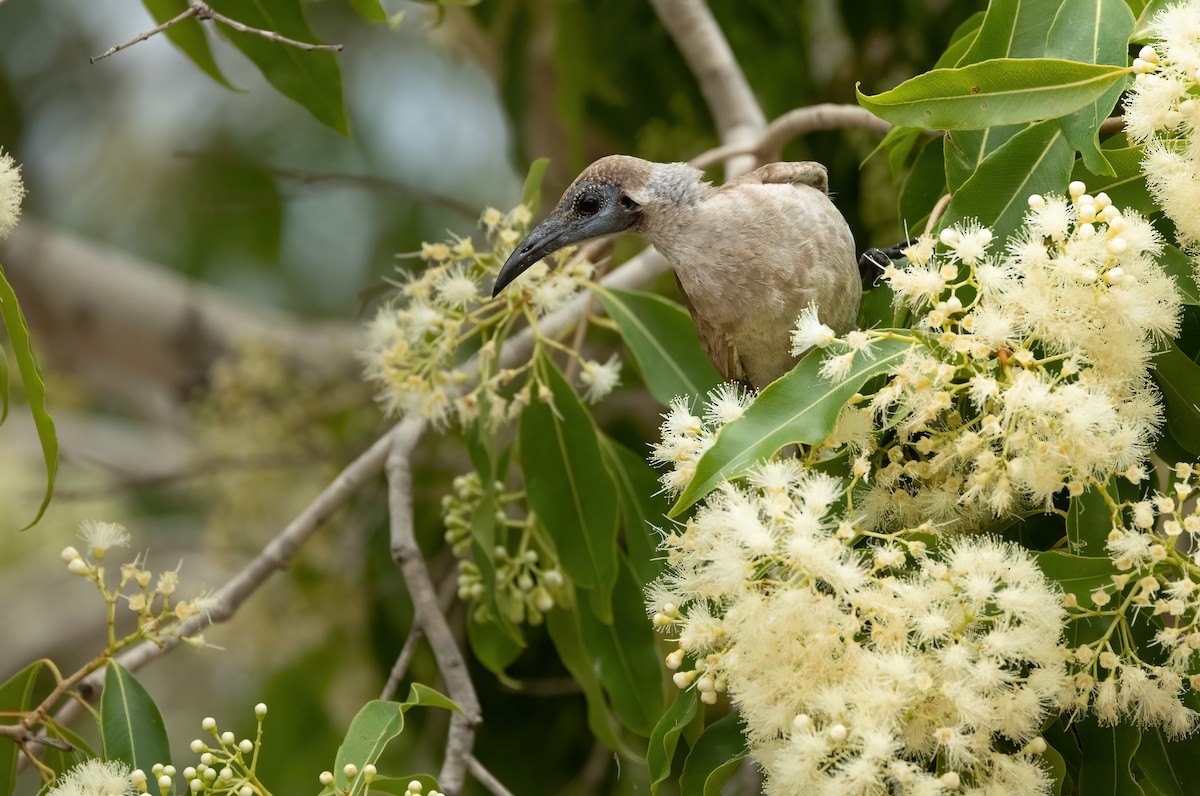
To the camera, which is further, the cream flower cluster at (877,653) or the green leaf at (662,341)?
the green leaf at (662,341)

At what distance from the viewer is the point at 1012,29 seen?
1510mm

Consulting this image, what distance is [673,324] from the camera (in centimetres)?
208

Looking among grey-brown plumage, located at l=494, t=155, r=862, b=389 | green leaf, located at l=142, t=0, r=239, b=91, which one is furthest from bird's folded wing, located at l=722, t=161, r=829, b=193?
green leaf, located at l=142, t=0, r=239, b=91

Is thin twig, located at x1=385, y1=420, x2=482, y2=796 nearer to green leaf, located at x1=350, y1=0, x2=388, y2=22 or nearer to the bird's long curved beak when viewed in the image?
the bird's long curved beak

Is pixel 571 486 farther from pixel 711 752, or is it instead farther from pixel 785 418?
pixel 785 418

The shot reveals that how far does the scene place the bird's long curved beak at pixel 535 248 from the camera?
73.7 inches

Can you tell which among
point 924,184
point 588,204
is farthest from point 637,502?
point 924,184

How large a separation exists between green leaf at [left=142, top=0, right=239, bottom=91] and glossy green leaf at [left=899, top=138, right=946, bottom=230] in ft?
3.80

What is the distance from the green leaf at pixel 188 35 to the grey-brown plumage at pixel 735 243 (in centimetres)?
68

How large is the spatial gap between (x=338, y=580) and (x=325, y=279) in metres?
2.77

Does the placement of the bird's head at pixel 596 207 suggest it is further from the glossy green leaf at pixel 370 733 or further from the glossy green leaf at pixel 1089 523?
the glossy green leaf at pixel 1089 523

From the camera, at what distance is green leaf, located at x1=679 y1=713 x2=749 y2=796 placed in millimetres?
1408

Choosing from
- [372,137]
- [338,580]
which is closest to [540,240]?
[338,580]

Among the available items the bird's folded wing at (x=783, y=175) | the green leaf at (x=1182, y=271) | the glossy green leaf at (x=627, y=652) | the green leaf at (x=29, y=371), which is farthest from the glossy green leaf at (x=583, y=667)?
the green leaf at (x=1182, y=271)
